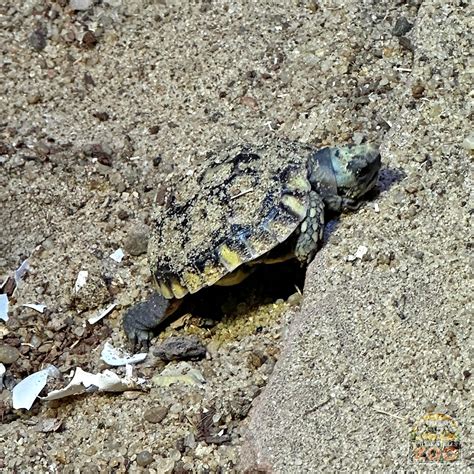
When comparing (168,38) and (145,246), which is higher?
(168,38)

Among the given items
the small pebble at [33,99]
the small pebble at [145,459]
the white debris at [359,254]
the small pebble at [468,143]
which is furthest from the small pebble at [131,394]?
the small pebble at [33,99]

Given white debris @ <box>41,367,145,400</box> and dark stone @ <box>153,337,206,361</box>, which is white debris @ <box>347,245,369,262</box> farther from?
white debris @ <box>41,367,145,400</box>

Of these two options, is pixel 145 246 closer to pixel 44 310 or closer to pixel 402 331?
pixel 44 310

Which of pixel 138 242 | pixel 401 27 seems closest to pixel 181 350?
pixel 138 242

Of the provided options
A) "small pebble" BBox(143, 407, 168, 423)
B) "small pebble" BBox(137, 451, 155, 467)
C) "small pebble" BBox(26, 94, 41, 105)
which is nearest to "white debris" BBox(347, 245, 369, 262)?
"small pebble" BBox(143, 407, 168, 423)

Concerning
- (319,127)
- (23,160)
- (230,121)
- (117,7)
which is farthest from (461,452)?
(117,7)

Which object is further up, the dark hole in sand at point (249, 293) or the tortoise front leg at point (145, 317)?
the tortoise front leg at point (145, 317)

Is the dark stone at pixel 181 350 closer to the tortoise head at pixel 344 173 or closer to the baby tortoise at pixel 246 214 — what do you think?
the baby tortoise at pixel 246 214
